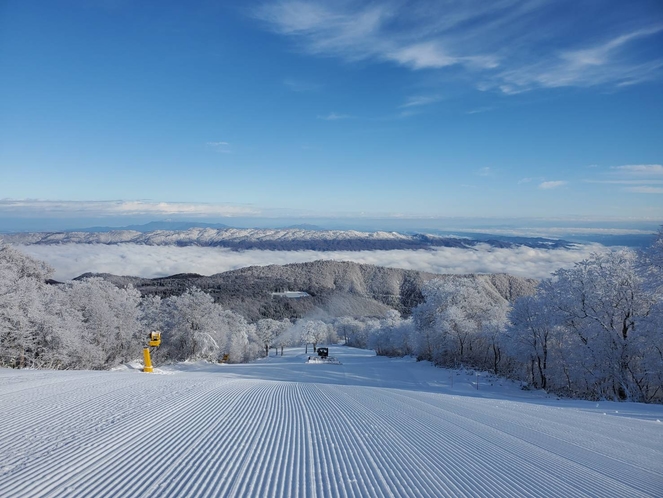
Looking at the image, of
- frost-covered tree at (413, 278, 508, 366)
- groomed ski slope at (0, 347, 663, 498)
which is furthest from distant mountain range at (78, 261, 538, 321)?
A: groomed ski slope at (0, 347, 663, 498)

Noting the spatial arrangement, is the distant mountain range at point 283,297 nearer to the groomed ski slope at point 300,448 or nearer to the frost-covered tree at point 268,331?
the frost-covered tree at point 268,331

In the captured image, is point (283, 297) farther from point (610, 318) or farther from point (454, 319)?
point (610, 318)

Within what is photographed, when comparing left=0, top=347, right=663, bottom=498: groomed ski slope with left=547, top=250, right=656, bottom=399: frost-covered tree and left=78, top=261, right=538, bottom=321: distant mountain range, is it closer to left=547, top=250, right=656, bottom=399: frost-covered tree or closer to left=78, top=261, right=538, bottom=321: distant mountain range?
left=547, top=250, right=656, bottom=399: frost-covered tree

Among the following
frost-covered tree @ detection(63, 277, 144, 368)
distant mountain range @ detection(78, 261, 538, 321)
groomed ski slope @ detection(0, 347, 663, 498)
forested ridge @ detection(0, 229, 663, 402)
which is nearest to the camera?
groomed ski slope @ detection(0, 347, 663, 498)

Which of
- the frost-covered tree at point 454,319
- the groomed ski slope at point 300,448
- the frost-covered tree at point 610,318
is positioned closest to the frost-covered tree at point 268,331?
the frost-covered tree at point 454,319

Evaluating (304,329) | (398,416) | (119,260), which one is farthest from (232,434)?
(119,260)

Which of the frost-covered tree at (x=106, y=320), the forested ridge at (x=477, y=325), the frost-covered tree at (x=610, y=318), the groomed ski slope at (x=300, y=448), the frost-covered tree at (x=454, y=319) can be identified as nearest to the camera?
the groomed ski slope at (x=300, y=448)

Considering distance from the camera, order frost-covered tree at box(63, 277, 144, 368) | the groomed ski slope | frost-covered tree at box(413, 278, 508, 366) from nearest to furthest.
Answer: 1. the groomed ski slope
2. frost-covered tree at box(63, 277, 144, 368)
3. frost-covered tree at box(413, 278, 508, 366)

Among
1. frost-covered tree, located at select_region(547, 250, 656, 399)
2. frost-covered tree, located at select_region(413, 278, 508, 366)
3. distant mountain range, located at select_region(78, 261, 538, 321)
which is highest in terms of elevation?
frost-covered tree, located at select_region(547, 250, 656, 399)

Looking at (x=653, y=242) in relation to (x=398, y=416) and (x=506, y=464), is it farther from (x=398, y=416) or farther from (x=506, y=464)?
(x=506, y=464)
